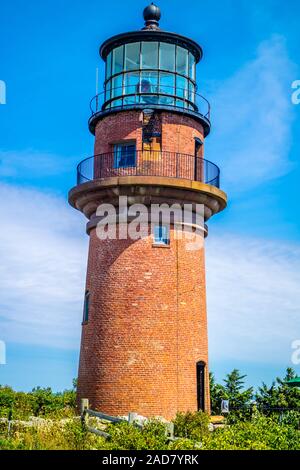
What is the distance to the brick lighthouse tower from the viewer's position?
2172cm

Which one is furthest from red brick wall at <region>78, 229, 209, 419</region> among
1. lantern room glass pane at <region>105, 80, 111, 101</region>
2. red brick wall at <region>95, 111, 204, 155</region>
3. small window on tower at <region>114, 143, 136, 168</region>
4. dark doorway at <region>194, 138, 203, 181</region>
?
lantern room glass pane at <region>105, 80, 111, 101</region>

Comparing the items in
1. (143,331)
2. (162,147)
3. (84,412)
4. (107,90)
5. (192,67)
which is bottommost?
(84,412)

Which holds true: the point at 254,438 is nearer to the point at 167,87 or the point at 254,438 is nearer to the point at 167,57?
the point at 167,87

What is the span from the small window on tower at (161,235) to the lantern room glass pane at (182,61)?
16.7 feet

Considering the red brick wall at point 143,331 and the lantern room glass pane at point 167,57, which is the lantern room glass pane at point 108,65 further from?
the red brick wall at point 143,331

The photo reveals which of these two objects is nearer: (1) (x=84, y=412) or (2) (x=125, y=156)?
(1) (x=84, y=412)

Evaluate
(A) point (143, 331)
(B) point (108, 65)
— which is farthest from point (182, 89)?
(A) point (143, 331)

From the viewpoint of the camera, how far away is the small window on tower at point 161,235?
22.6 metres

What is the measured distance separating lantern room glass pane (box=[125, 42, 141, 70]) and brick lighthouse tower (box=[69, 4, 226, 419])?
3 cm

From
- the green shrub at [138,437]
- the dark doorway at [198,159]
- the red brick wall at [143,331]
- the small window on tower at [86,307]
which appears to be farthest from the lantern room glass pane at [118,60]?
the green shrub at [138,437]

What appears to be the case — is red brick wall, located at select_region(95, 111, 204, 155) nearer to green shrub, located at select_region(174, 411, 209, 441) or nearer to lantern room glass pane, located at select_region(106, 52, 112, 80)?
lantern room glass pane, located at select_region(106, 52, 112, 80)

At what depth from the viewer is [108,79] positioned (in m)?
24.1

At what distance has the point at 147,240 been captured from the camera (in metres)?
22.5

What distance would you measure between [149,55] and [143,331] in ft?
28.1
